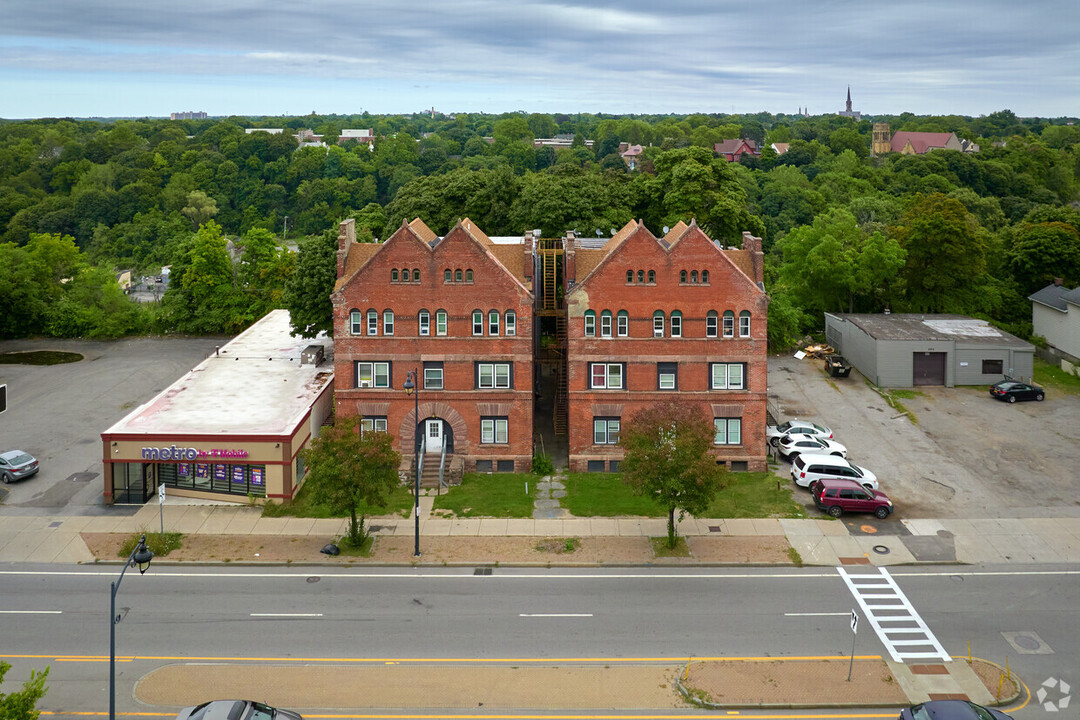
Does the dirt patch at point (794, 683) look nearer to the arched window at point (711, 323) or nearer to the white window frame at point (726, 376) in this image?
the white window frame at point (726, 376)

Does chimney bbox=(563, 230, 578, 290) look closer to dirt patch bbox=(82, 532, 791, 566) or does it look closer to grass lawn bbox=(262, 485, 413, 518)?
grass lawn bbox=(262, 485, 413, 518)

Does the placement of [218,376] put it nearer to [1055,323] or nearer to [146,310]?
[146,310]

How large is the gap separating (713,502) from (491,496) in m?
10.6

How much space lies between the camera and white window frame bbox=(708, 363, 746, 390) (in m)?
48.4

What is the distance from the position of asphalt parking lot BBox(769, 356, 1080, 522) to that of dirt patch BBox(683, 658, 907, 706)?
13.9 m

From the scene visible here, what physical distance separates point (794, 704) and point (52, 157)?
187 m

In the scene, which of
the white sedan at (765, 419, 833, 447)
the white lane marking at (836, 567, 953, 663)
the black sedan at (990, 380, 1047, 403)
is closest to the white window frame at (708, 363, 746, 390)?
the white sedan at (765, 419, 833, 447)

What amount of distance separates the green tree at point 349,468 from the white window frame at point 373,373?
908cm

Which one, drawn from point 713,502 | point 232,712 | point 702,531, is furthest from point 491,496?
point 232,712

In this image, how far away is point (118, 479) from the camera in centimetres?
4494

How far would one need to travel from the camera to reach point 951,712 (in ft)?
85.6

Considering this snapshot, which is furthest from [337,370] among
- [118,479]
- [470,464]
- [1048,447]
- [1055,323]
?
[1055,323]

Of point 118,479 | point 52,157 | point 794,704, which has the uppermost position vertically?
point 52,157

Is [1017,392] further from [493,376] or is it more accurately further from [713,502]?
[493,376]
